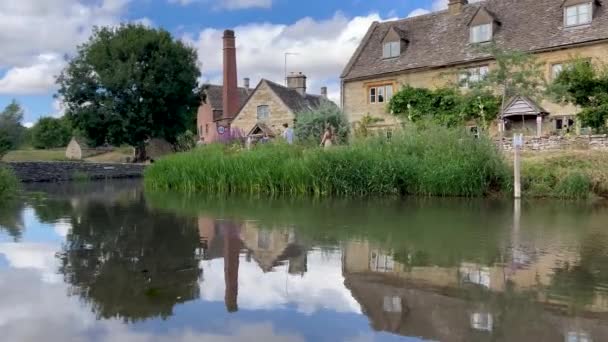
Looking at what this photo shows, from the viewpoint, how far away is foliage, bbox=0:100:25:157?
45737 mm

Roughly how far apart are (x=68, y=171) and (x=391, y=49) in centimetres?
2104

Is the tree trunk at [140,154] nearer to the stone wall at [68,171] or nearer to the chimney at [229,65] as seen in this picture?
the stone wall at [68,171]

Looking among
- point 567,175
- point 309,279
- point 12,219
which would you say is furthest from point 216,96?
point 309,279

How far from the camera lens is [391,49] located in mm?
33719

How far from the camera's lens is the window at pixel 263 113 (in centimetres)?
4219

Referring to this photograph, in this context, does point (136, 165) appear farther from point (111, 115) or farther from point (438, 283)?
point (438, 283)

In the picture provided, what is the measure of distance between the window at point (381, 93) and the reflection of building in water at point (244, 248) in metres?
23.2

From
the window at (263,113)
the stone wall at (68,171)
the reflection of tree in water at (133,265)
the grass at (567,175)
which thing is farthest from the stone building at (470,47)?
the reflection of tree in water at (133,265)

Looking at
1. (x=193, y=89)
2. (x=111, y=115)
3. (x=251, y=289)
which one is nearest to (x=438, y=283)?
(x=251, y=289)

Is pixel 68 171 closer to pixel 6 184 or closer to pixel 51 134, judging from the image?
pixel 6 184

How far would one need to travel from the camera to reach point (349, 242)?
352 inches

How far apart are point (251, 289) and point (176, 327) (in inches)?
56.6

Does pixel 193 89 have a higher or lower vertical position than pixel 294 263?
higher

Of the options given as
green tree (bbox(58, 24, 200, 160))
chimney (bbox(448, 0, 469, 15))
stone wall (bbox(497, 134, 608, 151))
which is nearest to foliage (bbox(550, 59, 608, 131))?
stone wall (bbox(497, 134, 608, 151))
